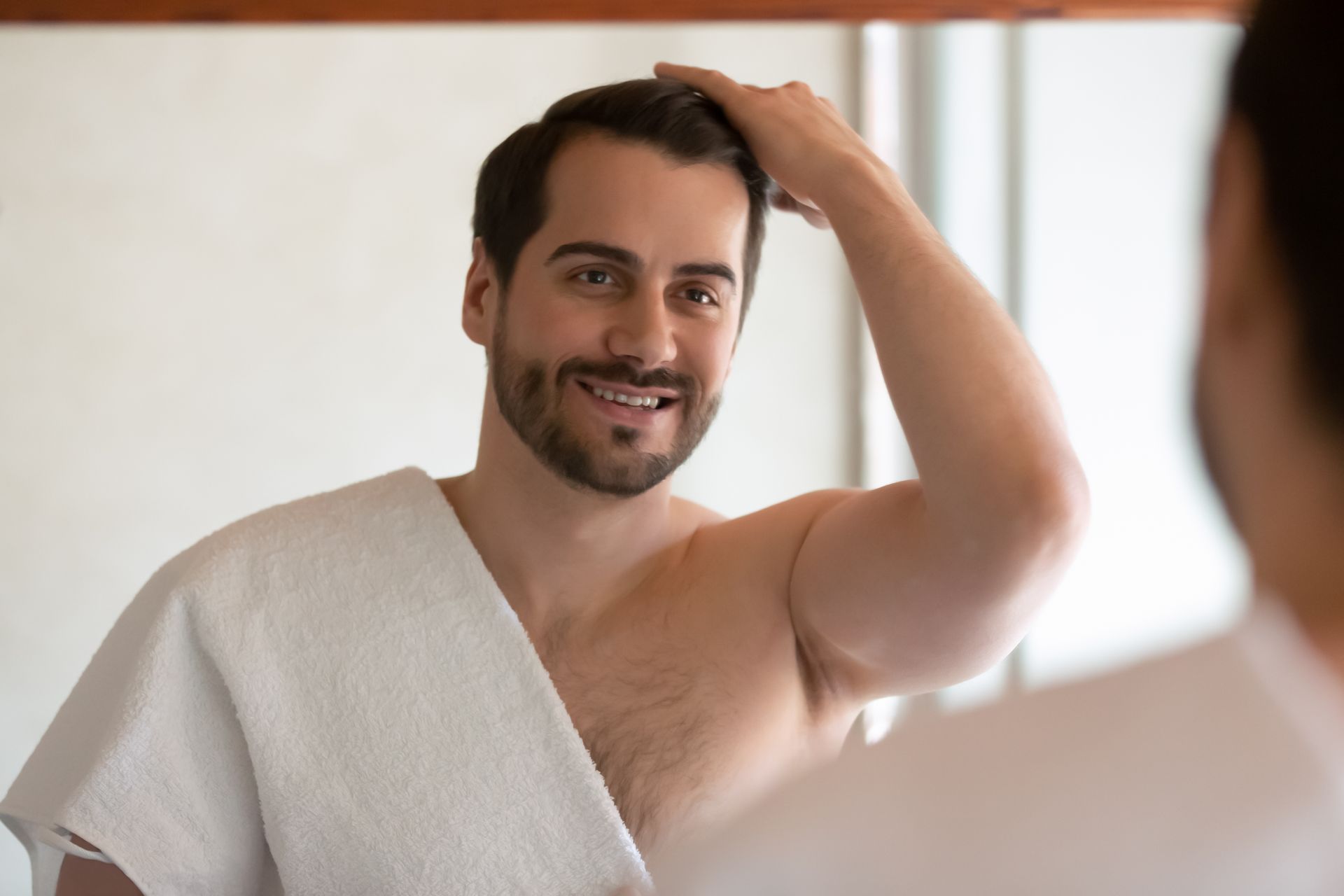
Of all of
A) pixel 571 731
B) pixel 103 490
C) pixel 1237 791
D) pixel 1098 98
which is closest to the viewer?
pixel 1237 791

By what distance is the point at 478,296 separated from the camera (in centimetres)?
138

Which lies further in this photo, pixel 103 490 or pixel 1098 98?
pixel 1098 98

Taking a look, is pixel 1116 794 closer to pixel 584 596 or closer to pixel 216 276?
pixel 584 596

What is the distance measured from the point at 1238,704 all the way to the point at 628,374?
0.94 m

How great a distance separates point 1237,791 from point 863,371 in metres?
1.71

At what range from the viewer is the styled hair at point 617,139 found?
1.21 metres

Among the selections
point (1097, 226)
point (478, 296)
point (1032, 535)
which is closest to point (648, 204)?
point (478, 296)

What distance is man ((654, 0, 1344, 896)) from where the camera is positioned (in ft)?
0.90

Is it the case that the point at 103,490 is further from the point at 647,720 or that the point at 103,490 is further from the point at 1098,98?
the point at 1098,98

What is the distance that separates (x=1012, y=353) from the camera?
96 cm

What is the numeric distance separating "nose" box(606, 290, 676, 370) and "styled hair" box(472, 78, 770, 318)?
0.13 m

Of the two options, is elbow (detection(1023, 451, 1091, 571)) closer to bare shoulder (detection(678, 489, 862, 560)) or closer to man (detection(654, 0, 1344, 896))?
bare shoulder (detection(678, 489, 862, 560))

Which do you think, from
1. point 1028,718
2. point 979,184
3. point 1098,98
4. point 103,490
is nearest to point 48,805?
point 103,490

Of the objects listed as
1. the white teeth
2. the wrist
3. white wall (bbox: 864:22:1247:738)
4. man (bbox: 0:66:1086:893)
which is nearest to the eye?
man (bbox: 0:66:1086:893)
